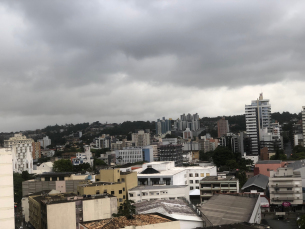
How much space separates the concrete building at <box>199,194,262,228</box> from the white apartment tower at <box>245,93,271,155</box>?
2626 inches

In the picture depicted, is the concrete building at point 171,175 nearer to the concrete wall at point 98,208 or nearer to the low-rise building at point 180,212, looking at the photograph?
the low-rise building at point 180,212

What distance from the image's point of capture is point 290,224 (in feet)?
121

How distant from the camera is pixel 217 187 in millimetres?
47438

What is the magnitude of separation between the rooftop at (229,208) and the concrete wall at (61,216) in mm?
11582

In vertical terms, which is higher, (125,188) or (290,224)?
(125,188)

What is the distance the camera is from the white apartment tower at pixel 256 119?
105 metres

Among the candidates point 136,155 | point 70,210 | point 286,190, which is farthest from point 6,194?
point 136,155

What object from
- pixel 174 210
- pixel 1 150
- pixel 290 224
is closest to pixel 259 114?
pixel 290 224

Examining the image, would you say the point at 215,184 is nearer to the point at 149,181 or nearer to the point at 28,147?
the point at 149,181

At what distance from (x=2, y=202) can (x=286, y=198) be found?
34839 mm

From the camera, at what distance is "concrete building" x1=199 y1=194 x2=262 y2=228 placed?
29750 mm

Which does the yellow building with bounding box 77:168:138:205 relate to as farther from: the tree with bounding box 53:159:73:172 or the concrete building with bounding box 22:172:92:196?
the tree with bounding box 53:159:73:172

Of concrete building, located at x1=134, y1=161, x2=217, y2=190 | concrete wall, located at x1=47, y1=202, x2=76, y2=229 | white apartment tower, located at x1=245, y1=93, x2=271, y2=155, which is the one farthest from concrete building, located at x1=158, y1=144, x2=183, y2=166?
concrete wall, located at x1=47, y1=202, x2=76, y2=229

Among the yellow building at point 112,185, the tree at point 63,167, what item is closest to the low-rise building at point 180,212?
the yellow building at point 112,185
